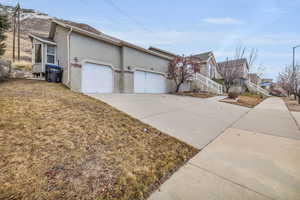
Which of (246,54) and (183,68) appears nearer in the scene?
(183,68)

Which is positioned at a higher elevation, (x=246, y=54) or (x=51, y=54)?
(x=246, y=54)

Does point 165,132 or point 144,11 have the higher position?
point 144,11

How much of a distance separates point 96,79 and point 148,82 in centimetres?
521

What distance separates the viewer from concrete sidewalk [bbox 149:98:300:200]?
178 cm

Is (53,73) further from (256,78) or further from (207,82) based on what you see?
(256,78)

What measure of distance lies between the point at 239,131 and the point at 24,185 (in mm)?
5362

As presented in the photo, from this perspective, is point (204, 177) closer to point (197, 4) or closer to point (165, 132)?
point (165, 132)

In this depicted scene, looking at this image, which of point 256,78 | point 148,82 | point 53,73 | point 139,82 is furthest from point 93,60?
point 256,78

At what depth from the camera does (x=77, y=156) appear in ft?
7.36

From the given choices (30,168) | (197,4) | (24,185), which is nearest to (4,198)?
(24,185)

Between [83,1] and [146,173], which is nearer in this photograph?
[146,173]

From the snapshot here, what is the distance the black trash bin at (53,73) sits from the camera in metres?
8.64

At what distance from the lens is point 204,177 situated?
2.10 meters

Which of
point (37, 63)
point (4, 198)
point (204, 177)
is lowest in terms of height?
point (204, 177)
